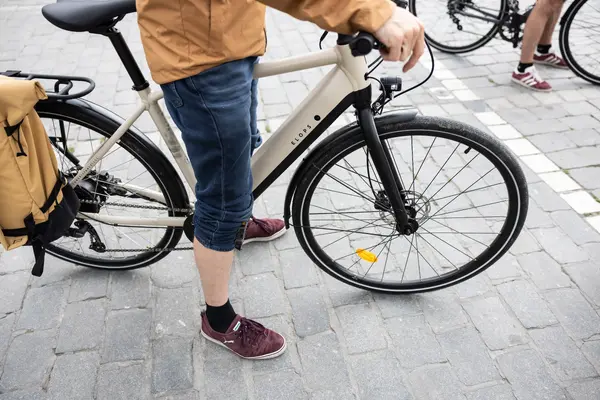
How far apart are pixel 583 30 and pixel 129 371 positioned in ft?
15.0

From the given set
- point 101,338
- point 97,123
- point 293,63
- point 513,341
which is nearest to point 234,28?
point 293,63

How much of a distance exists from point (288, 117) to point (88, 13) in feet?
2.70

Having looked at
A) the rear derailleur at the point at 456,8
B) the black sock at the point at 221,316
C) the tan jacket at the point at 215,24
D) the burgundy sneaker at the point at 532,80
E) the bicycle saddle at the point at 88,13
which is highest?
the tan jacket at the point at 215,24

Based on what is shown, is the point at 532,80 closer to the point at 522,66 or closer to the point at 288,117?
the point at 522,66

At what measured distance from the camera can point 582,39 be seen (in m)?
4.45

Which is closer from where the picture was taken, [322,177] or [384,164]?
[384,164]

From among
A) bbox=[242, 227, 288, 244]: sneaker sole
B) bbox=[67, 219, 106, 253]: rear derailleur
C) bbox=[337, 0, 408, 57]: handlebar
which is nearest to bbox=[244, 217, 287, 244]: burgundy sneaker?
bbox=[242, 227, 288, 244]: sneaker sole

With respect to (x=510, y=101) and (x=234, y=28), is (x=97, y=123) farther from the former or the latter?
(x=510, y=101)

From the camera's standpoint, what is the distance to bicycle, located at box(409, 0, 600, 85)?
4.22 meters

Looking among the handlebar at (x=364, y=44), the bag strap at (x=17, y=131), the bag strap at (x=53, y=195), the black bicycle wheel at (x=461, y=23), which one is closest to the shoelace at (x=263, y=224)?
the bag strap at (x=53, y=195)

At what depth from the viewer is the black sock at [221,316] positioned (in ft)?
7.38

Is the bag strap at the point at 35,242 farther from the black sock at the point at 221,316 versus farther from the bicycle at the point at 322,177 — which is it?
the black sock at the point at 221,316

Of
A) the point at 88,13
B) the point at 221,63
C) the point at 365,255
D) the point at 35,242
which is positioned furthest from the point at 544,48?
the point at 35,242

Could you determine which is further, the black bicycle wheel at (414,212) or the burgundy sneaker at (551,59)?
the burgundy sneaker at (551,59)
